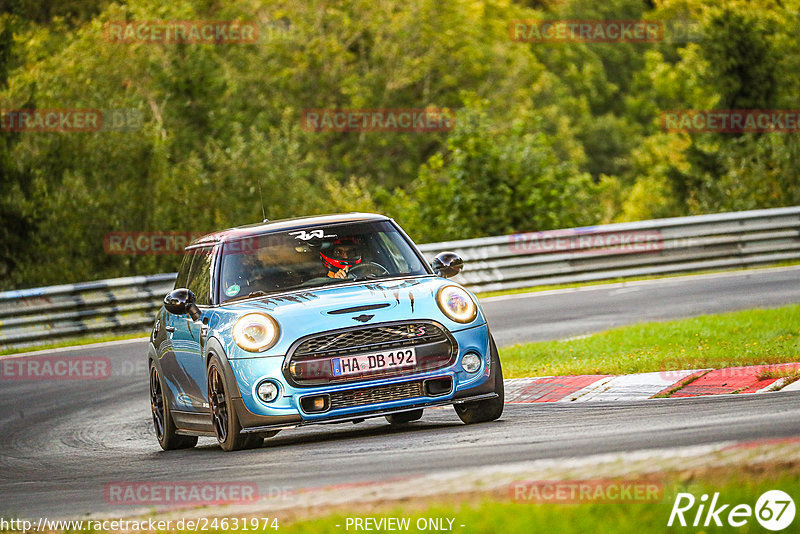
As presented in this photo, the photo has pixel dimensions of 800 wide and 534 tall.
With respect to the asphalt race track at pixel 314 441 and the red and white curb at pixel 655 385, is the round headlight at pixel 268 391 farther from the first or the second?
the red and white curb at pixel 655 385

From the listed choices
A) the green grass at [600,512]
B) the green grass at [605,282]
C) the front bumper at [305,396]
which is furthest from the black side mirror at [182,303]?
the green grass at [605,282]

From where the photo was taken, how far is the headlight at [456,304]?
353 inches

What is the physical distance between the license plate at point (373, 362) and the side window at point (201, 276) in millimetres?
1507

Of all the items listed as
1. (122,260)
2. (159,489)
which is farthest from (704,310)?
(122,260)

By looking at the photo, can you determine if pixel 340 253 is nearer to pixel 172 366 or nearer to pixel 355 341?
pixel 355 341

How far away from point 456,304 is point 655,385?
2.12 meters

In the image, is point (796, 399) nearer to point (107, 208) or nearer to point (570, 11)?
point (107, 208)

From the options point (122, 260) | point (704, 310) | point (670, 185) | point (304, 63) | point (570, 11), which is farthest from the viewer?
point (570, 11)

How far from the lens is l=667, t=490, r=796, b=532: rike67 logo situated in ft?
15.3

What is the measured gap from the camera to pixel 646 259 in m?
22.7

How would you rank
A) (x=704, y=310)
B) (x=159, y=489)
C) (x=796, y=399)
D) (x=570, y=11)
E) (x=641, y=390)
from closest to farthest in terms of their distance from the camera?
(x=159, y=489) → (x=796, y=399) → (x=641, y=390) → (x=704, y=310) → (x=570, y=11)

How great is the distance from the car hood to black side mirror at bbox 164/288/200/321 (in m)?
0.47

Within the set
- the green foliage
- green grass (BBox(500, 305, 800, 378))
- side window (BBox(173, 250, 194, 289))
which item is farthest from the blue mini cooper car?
the green foliage

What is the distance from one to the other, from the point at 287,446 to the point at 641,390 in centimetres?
286
